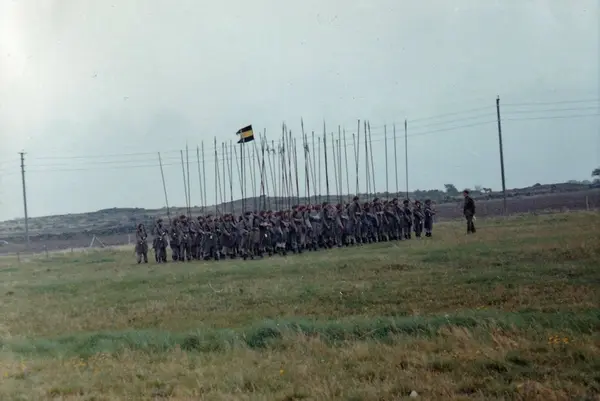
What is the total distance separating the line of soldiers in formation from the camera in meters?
30.3

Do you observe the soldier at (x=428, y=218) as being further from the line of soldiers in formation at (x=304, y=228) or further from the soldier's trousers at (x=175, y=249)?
the soldier's trousers at (x=175, y=249)

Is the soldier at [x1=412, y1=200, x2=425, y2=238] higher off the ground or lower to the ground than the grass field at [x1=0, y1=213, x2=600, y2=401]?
higher

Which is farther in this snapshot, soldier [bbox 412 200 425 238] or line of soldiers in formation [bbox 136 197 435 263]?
soldier [bbox 412 200 425 238]

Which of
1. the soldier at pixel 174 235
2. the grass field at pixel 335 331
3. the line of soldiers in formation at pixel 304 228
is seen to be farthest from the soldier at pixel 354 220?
the grass field at pixel 335 331

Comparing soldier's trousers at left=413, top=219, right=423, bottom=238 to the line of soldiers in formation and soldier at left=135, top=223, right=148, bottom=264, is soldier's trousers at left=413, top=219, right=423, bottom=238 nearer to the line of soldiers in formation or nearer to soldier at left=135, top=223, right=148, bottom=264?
the line of soldiers in formation

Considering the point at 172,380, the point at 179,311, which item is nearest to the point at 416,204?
the point at 179,311

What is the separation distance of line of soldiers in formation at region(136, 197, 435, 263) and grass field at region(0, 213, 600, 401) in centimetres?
710

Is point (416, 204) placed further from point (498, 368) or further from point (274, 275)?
point (498, 368)

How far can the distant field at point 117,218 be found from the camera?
49594mm

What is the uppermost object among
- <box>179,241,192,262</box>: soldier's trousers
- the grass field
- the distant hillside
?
the distant hillside

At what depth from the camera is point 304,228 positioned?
100.0ft

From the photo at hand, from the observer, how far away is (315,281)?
19.1 m

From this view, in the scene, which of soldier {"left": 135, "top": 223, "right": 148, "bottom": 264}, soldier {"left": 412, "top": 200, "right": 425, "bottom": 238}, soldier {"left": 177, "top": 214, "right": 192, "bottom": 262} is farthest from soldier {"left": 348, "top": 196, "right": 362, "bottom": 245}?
soldier {"left": 135, "top": 223, "right": 148, "bottom": 264}

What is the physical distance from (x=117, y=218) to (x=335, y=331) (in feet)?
259
